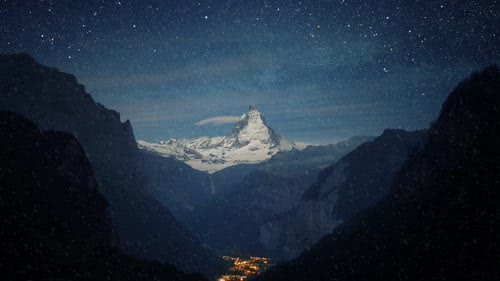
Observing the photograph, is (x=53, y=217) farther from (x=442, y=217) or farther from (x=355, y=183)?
(x=355, y=183)

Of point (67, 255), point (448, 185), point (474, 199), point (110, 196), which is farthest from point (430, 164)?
point (110, 196)

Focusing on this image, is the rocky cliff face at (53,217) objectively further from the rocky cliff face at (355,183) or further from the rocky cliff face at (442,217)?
the rocky cliff face at (355,183)

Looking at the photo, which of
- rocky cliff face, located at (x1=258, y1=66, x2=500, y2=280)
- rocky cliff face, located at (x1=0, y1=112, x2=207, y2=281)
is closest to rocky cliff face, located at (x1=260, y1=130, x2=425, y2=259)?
rocky cliff face, located at (x1=258, y1=66, x2=500, y2=280)

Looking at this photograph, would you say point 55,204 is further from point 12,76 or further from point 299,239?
point 299,239

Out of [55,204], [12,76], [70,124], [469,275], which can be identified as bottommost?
[469,275]

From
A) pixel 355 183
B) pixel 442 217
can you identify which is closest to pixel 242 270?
pixel 355 183

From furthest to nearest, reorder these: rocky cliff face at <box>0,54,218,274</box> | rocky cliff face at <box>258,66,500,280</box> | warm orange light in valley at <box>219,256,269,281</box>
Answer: warm orange light in valley at <box>219,256,269,281</box> < rocky cliff face at <box>0,54,218,274</box> < rocky cliff face at <box>258,66,500,280</box>

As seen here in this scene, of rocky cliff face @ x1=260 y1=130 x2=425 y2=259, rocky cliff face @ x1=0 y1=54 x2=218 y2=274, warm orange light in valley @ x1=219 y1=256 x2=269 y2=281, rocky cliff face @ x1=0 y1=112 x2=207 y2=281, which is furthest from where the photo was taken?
warm orange light in valley @ x1=219 y1=256 x2=269 y2=281

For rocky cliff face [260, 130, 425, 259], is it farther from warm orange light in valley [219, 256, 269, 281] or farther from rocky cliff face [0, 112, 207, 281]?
rocky cliff face [0, 112, 207, 281]
